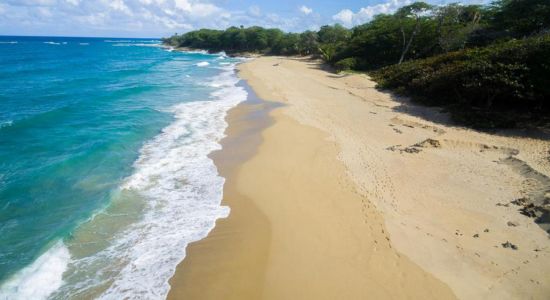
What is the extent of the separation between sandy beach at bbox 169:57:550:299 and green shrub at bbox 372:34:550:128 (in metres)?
1.60

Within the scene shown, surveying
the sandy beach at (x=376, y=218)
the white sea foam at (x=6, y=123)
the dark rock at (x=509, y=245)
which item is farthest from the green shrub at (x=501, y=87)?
the white sea foam at (x=6, y=123)

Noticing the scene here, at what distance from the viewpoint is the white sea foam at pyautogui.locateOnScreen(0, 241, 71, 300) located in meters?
6.77

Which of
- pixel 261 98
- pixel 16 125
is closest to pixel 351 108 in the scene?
pixel 261 98

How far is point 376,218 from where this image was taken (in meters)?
8.85

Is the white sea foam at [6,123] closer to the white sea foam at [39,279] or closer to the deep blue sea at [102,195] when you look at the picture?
the deep blue sea at [102,195]

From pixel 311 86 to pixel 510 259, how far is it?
2419 cm

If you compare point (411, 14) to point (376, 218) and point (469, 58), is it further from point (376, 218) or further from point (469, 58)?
point (376, 218)

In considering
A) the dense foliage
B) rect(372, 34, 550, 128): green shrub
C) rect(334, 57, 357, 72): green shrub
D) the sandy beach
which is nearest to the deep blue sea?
the sandy beach

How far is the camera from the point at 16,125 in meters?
17.5

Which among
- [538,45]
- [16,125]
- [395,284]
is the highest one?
[538,45]

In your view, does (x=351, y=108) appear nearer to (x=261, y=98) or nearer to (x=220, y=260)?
(x=261, y=98)

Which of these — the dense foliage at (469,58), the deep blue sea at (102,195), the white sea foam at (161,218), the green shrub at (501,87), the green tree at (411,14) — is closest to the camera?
the white sea foam at (161,218)

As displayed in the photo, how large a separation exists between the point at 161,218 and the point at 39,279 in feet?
10.1

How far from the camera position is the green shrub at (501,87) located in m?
15.6
